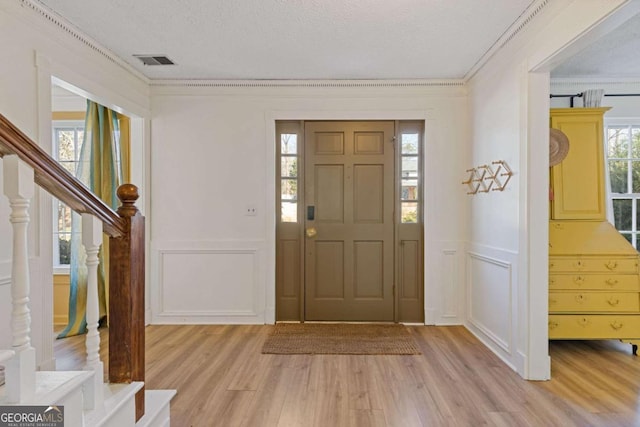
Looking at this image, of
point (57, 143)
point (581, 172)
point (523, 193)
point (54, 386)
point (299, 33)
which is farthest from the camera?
point (57, 143)

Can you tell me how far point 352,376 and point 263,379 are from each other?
2.10 ft

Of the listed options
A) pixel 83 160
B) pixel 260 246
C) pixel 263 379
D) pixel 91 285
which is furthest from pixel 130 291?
pixel 83 160

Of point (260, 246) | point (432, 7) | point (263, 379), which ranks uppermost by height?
point (432, 7)

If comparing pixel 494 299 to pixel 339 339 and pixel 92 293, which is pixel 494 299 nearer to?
pixel 339 339

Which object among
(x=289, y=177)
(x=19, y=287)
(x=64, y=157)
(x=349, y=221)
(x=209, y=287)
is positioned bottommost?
(x=209, y=287)

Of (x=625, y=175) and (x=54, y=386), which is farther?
(x=625, y=175)

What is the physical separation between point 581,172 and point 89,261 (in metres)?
3.58

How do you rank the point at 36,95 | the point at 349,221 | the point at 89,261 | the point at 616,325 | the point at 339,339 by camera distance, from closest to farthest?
the point at 89,261, the point at 36,95, the point at 616,325, the point at 339,339, the point at 349,221

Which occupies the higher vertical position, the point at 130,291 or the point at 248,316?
the point at 130,291

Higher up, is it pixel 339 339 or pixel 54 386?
pixel 54 386

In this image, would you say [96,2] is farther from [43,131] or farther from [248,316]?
[248,316]

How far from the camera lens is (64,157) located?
4117 millimetres

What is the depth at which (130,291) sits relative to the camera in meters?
1.50

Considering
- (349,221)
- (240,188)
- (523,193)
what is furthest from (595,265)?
(240,188)
